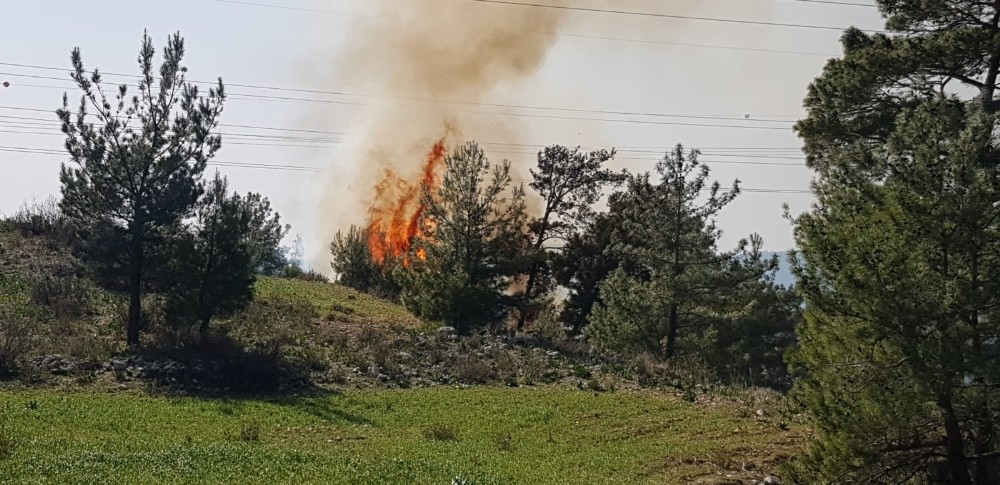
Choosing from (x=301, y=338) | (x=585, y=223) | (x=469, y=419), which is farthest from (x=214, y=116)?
(x=585, y=223)

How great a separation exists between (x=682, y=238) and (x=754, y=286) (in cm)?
568

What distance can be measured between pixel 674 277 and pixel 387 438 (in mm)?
18037

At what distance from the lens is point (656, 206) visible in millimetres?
32812

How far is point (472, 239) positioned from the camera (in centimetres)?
3734

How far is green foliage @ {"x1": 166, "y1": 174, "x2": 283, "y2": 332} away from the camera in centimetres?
2769

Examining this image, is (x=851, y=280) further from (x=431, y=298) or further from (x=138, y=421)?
(x=431, y=298)

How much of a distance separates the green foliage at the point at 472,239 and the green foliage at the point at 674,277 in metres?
5.36

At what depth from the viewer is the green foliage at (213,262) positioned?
2769 cm

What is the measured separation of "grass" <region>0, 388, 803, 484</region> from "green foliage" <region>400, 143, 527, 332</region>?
35.0 ft

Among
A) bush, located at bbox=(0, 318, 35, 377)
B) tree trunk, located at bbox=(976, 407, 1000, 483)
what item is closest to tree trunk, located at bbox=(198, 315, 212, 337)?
bush, located at bbox=(0, 318, 35, 377)

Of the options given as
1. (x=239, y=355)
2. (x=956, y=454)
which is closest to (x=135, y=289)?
(x=239, y=355)

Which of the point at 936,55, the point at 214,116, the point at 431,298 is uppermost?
the point at 214,116

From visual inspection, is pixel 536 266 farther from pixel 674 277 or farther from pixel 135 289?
pixel 135 289

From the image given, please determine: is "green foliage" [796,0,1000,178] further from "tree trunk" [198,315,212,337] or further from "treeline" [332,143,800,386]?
"tree trunk" [198,315,212,337]
